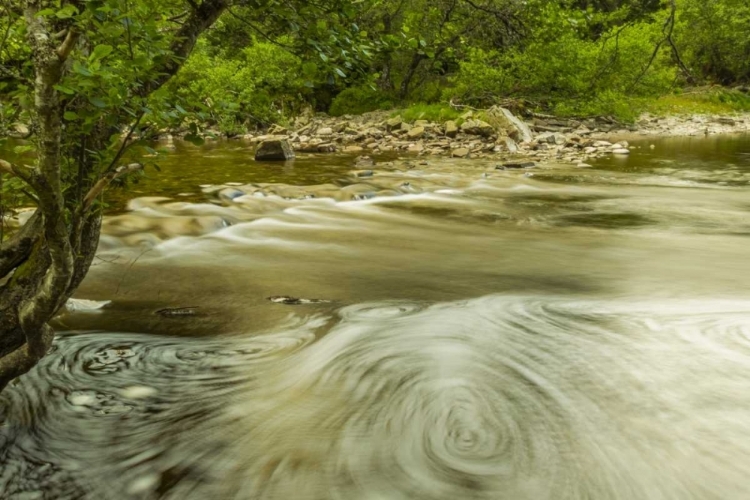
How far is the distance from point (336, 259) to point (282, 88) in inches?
956

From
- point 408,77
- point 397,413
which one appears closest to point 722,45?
point 408,77

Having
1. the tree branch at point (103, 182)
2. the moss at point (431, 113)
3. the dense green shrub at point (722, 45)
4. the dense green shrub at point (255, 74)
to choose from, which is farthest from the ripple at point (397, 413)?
the dense green shrub at point (722, 45)

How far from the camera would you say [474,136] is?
67.2ft

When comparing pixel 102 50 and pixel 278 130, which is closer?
pixel 102 50

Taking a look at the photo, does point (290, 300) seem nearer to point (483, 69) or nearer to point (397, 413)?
point (397, 413)

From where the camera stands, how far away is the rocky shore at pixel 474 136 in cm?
1845

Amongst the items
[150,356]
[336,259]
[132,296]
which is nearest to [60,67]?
[150,356]

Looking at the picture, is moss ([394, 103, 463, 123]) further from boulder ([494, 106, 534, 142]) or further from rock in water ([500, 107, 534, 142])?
rock in water ([500, 107, 534, 142])

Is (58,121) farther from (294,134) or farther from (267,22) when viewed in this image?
(294,134)

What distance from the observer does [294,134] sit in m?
22.6

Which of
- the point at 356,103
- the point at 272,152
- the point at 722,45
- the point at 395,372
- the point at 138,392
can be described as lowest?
the point at 395,372

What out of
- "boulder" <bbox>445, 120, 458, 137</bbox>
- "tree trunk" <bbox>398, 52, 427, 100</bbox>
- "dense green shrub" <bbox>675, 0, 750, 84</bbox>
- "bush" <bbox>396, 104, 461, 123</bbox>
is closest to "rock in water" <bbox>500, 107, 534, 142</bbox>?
"boulder" <bbox>445, 120, 458, 137</bbox>

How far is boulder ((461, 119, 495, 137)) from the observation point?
66.5ft

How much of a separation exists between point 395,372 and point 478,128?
17994mm
